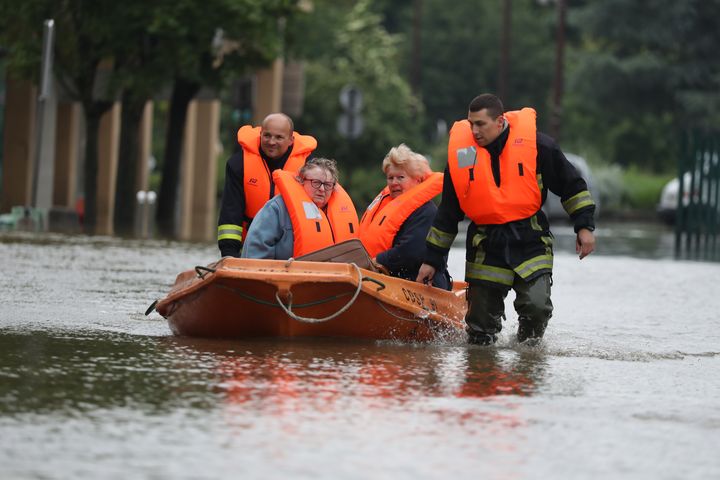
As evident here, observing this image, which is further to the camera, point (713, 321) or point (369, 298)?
point (713, 321)

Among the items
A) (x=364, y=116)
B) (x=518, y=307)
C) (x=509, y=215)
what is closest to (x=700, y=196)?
(x=518, y=307)

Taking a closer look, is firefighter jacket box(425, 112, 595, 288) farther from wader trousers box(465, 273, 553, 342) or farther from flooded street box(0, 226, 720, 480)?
flooded street box(0, 226, 720, 480)

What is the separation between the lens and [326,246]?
35.9ft

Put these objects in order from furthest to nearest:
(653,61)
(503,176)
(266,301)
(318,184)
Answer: (653,61) → (318,184) → (503,176) → (266,301)

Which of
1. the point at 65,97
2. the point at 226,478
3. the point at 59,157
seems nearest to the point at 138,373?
the point at 226,478

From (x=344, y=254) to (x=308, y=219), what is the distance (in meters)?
0.44

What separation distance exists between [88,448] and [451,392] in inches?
95.0

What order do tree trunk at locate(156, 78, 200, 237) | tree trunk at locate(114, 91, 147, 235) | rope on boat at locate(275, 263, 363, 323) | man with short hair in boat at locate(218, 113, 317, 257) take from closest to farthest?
rope on boat at locate(275, 263, 363, 323) < man with short hair in boat at locate(218, 113, 317, 257) < tree trunk at locate(114, 91, 147, 235) < tree trunk at locate(156, 78, 200, 237)

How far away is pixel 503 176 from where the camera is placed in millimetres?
10438

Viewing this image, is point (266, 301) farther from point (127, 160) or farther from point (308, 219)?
point (127, 160)

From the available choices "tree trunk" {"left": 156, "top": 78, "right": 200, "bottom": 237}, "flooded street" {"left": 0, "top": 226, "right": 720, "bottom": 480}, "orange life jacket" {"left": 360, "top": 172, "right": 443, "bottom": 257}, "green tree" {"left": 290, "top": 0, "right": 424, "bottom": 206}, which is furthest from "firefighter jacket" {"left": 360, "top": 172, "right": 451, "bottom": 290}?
"green tree" {"left": 290, "top": 0, "right": 424, "bottom": 206}

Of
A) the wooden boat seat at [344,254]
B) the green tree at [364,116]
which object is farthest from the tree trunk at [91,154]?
the wooden boat seat at [344,254]

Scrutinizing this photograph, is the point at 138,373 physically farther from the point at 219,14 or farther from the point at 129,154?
the point at 129,154

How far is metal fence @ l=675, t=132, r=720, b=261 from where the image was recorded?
2762cm
